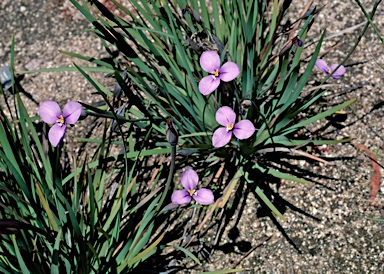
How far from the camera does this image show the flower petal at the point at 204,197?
4.93 ft

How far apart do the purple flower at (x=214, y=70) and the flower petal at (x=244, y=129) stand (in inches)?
5.9

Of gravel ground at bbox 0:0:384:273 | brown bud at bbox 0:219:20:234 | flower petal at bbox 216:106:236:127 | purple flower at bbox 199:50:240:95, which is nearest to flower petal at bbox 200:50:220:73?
purple flower at bbox 199:50:240:95

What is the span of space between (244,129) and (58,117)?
0.56m

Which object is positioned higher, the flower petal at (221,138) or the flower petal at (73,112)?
the flower petal at (73,112)

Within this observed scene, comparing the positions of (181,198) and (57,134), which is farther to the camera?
(181,198)

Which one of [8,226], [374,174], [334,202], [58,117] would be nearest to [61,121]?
[58,117]

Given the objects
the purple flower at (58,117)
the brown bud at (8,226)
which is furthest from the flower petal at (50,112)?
the brown bud at (8,226)

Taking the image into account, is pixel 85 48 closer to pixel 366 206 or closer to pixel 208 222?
pixel 208 222

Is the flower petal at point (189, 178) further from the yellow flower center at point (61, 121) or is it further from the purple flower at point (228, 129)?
the yellow flower center at point (61, 121)

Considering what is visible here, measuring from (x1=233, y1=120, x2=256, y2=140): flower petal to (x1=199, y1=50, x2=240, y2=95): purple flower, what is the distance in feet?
0.49

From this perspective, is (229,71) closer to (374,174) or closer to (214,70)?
(214,70)

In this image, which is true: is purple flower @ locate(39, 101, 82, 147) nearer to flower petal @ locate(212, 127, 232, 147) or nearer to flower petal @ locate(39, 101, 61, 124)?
flower petal @ locate(39, 101, 61, 124)

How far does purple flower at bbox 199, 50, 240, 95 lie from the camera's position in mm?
1466

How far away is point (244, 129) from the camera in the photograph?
4.92 ft
